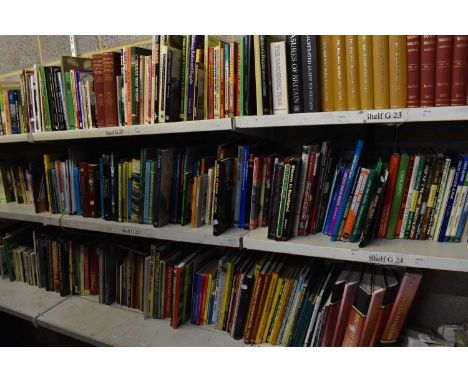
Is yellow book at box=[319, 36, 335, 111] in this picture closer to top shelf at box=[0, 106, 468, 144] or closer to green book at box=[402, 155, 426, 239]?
top shelf at box=[0, 106, 468, 144]

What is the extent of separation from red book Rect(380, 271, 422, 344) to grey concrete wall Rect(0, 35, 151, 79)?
131cm

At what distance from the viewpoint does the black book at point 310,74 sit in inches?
29.1

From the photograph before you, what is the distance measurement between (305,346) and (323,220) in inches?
15.7

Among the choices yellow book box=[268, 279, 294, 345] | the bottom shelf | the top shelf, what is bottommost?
the bottom shelf

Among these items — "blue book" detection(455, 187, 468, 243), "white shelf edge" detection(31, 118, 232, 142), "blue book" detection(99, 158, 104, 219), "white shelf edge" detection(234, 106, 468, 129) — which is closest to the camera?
"white shelf edge" detection(234, 106, 468, 129)

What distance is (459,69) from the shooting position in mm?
654

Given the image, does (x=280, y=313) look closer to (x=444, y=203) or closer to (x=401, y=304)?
(x=401, y=304)

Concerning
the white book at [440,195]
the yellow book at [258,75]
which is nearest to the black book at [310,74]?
the yellow book at [258,75]

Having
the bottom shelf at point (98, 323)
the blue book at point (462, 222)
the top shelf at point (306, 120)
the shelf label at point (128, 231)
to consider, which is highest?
the top shelf at point (306, 120)

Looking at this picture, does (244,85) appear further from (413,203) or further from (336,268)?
(336,268)

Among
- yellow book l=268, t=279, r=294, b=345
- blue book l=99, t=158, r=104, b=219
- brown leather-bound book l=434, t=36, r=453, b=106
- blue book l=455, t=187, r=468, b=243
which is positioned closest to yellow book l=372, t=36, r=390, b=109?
brown leather-bound book l=434, t=36, r=453, b=106

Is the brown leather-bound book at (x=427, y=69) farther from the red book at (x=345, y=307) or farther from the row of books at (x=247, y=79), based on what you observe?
the red book at (x=345, y=307)

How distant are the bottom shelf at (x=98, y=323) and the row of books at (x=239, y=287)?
1.3 inches

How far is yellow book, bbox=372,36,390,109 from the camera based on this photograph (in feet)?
→ 2.27
